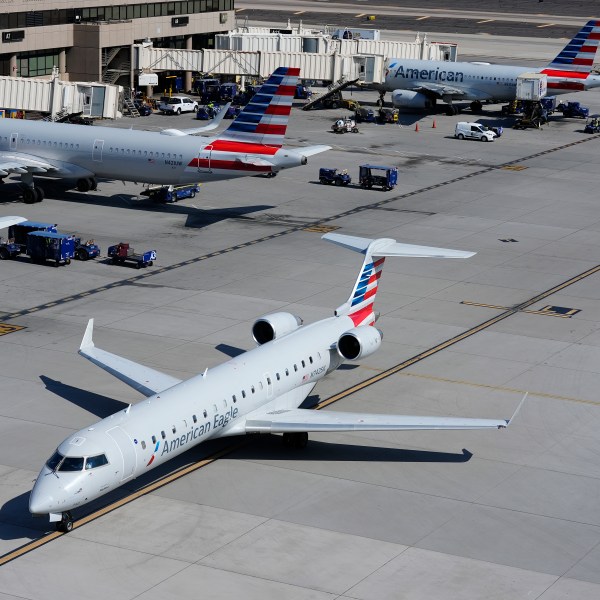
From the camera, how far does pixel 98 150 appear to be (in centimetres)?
7200

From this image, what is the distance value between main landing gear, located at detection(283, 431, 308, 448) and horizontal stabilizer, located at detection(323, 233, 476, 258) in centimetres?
804

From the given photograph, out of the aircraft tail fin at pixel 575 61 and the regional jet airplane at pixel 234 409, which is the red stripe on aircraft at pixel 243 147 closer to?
the regional jet airplane at pixel 234 409

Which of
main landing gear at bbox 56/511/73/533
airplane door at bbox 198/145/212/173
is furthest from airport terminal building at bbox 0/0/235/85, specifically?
main landing gear at bbox 56/511/73/533

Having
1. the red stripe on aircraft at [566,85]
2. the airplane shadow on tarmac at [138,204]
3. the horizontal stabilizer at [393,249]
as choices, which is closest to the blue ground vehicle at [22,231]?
the airplane shadow on tarmac at [138,204]

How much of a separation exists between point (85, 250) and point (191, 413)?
26.4 metres

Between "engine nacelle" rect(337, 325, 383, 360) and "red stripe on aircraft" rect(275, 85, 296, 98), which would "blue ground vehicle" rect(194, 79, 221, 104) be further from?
"engine nacelle" rect(337, 325, 383, 360)

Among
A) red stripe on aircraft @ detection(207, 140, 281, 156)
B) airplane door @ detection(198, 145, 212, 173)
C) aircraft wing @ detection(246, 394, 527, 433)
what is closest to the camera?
aircraft wing @ detection(246, 394, 527, 433)

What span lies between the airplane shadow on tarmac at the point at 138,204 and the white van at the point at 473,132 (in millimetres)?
31492

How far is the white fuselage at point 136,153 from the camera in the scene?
6912 centimetres

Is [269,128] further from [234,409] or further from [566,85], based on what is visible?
[566,85]

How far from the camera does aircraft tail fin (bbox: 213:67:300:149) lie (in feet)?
227

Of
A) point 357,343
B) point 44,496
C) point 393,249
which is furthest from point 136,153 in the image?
point 44,496

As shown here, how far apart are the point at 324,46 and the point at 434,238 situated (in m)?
58.2

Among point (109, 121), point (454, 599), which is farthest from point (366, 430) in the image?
point (109, 121)
